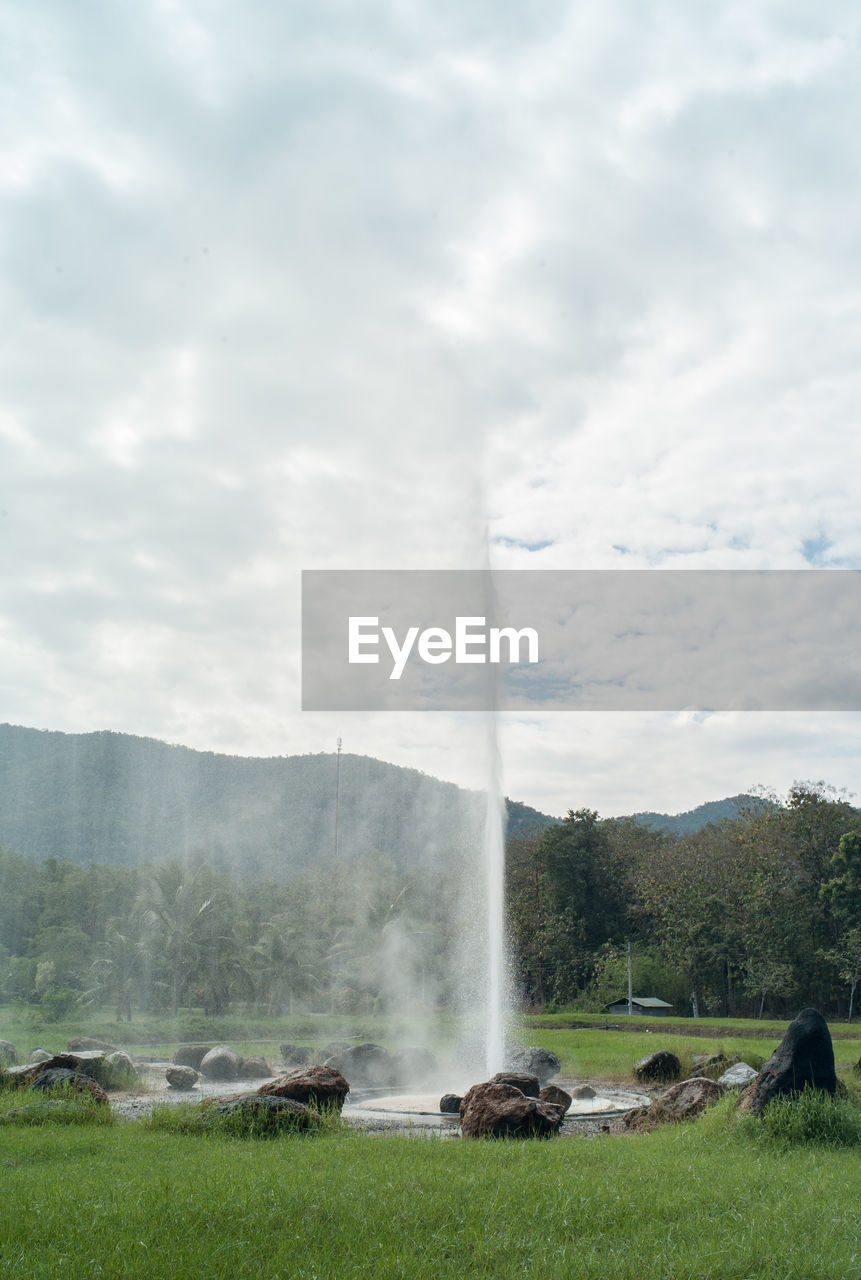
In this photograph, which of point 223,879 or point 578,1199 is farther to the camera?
point 223,879

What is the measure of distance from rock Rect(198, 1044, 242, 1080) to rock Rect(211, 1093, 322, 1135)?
35.2 feet

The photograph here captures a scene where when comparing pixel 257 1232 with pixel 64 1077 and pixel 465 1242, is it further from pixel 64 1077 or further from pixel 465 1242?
pixel 64 1077

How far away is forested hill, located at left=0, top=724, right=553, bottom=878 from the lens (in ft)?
174

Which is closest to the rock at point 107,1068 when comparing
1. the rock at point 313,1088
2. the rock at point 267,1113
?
the rock at point 313,1088

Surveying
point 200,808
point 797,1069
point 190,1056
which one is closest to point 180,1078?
point 190,1056

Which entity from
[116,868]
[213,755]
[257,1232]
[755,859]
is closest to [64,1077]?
[257,1232]

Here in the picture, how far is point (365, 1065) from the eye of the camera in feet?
70.1

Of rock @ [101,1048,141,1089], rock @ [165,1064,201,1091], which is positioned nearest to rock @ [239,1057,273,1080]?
rock @ [165,1064,201,1091]

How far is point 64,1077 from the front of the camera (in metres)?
13.8

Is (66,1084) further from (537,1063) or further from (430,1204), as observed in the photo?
(537,1063)

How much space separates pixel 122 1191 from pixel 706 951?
120 feet

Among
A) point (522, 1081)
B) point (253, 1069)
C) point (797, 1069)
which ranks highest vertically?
point (797, 1069)

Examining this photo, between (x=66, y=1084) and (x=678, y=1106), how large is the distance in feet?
28.8

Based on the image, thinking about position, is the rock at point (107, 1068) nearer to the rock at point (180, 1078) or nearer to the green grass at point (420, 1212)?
the rock at point (180, 1078)
